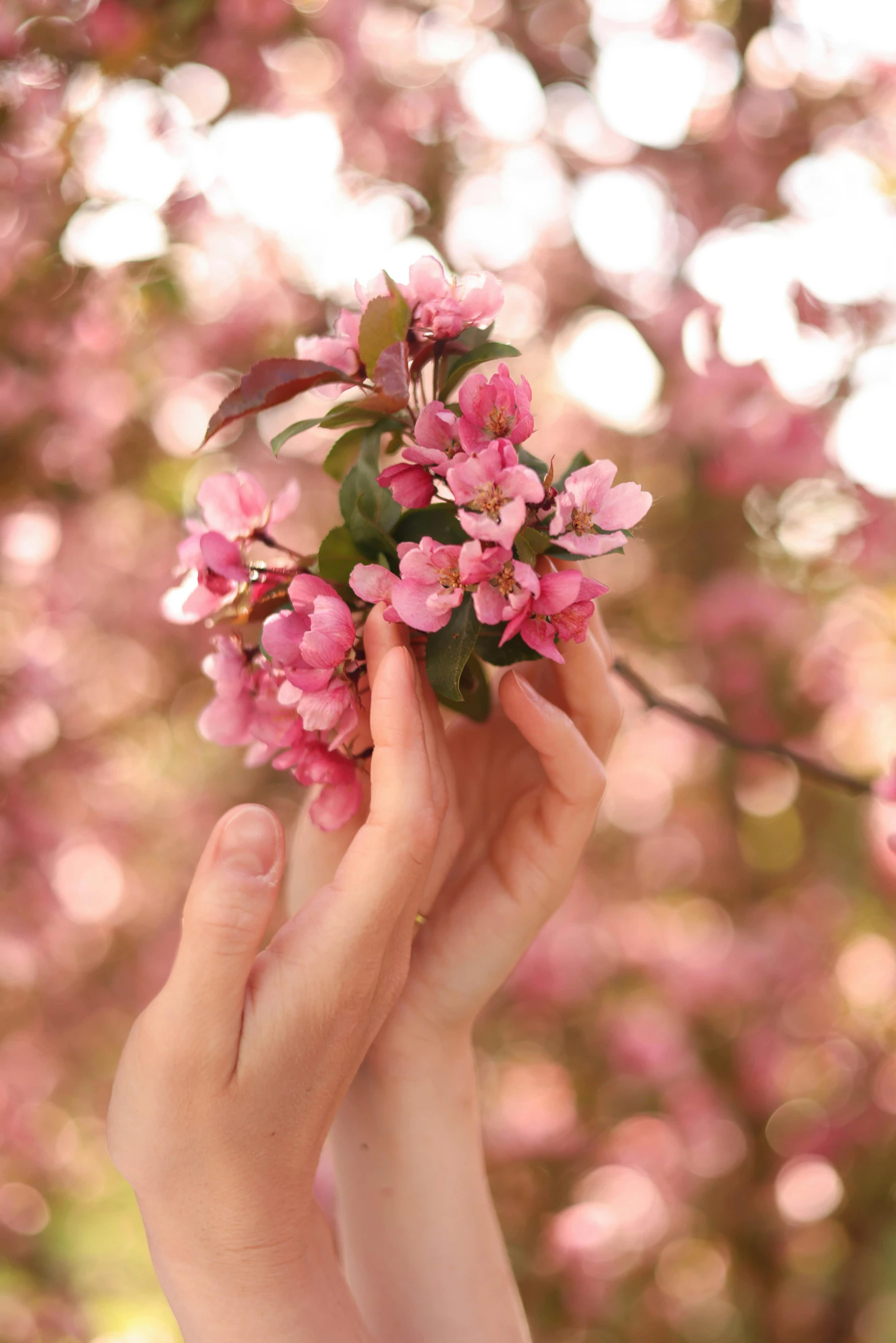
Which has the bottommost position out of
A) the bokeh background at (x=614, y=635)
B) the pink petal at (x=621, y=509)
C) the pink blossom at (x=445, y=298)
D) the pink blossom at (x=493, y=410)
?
the bokeh background at (x=614, y=635)

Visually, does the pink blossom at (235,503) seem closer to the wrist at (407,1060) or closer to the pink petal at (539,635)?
the pink petal at (539,635)

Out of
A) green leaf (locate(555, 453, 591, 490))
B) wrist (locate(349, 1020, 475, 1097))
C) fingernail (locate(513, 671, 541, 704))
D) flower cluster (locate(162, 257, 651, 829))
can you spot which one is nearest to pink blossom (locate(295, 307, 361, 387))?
flower cluster (locate(162, 257, 651, 829))

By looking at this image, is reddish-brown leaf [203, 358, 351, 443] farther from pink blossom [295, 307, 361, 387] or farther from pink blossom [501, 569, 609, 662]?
pink blossom [501, 569, 609, 662]

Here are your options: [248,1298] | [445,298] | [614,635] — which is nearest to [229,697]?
[445,298]

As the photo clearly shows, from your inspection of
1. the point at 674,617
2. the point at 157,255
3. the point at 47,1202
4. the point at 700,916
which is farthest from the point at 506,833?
the point at 47,1202

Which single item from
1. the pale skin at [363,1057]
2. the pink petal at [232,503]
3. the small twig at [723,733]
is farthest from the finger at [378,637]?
the small twig at [723,733]

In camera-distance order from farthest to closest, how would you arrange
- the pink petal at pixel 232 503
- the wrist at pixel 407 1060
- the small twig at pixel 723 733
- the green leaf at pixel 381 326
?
the small twig at pixel 723 733 → the wrist at pixel 407 1060 → the pink petal at pixel 232 503 → the green leaf at pixel 381 326

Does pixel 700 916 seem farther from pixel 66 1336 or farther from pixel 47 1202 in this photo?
pixel 47 1202
